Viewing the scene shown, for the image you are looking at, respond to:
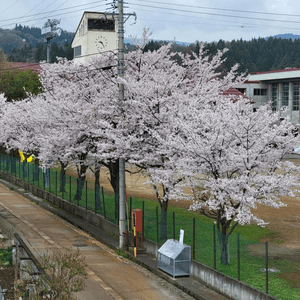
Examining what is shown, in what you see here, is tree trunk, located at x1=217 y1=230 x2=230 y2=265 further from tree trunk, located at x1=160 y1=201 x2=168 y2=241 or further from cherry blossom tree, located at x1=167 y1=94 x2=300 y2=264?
tree trunk, located at x1=160 y1=201 x2=168 y2=241

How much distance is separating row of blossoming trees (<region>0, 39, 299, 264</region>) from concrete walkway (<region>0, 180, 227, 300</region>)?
188 centimetres

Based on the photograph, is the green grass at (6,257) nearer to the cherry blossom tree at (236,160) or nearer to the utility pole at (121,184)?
the utility pole at (121,184)

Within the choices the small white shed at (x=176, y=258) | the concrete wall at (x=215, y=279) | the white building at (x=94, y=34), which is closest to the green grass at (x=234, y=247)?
the concrete wall at (x=215, y=279)

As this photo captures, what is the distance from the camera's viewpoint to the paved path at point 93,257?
60.0ft

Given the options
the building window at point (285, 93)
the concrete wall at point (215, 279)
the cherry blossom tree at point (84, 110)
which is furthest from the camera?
the building window at point (285, 93)

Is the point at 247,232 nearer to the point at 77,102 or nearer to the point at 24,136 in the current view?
the point at 77,102

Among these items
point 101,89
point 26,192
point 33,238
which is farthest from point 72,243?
point 26,192

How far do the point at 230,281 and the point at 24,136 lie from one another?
32.5m

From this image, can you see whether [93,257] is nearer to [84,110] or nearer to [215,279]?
[215,279]

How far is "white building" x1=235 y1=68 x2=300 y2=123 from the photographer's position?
95.1m

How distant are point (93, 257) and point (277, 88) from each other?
270ft

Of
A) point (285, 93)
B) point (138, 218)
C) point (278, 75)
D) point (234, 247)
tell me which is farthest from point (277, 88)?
point (234, 247)

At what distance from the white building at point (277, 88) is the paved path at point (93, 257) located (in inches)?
2577

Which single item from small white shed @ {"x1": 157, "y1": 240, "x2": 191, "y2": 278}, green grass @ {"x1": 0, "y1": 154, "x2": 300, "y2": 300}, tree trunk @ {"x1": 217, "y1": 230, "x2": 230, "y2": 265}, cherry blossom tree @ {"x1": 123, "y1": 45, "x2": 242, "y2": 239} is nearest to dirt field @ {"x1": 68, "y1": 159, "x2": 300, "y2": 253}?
green grass @ {"x1": 0, "y1": 154, "x2": 300, "y2": 300}
